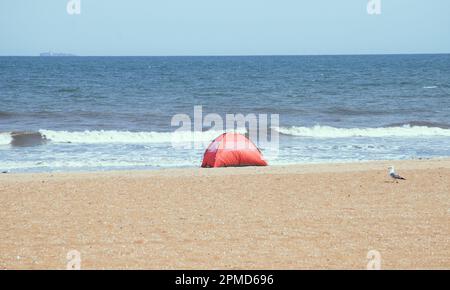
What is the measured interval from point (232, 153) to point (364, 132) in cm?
1151

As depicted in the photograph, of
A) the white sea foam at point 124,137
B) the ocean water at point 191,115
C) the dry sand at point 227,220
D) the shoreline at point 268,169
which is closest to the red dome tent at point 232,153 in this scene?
the shoreline at point 268,169

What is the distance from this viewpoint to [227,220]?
32.4 feet

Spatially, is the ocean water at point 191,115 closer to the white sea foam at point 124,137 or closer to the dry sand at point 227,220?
the white sea foam at point 124,137

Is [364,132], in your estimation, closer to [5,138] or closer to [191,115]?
[191,115]

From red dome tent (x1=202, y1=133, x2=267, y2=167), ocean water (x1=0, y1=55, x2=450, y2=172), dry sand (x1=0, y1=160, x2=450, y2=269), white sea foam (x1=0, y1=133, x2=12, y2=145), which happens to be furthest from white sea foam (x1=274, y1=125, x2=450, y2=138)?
dry sand (x1=0, y1=160, x2=450, y2=269)

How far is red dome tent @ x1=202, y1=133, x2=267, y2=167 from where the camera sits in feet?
55.4

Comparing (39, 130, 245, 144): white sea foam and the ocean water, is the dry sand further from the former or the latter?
(39, 130, 245, 144): white sea foam

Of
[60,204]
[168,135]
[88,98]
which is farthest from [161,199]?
[88,98]

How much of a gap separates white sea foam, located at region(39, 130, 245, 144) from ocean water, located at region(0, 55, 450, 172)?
0.04m

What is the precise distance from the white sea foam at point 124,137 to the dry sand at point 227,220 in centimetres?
940

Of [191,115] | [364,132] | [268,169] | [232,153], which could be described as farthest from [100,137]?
[364,132]

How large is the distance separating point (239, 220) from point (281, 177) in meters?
4.24
